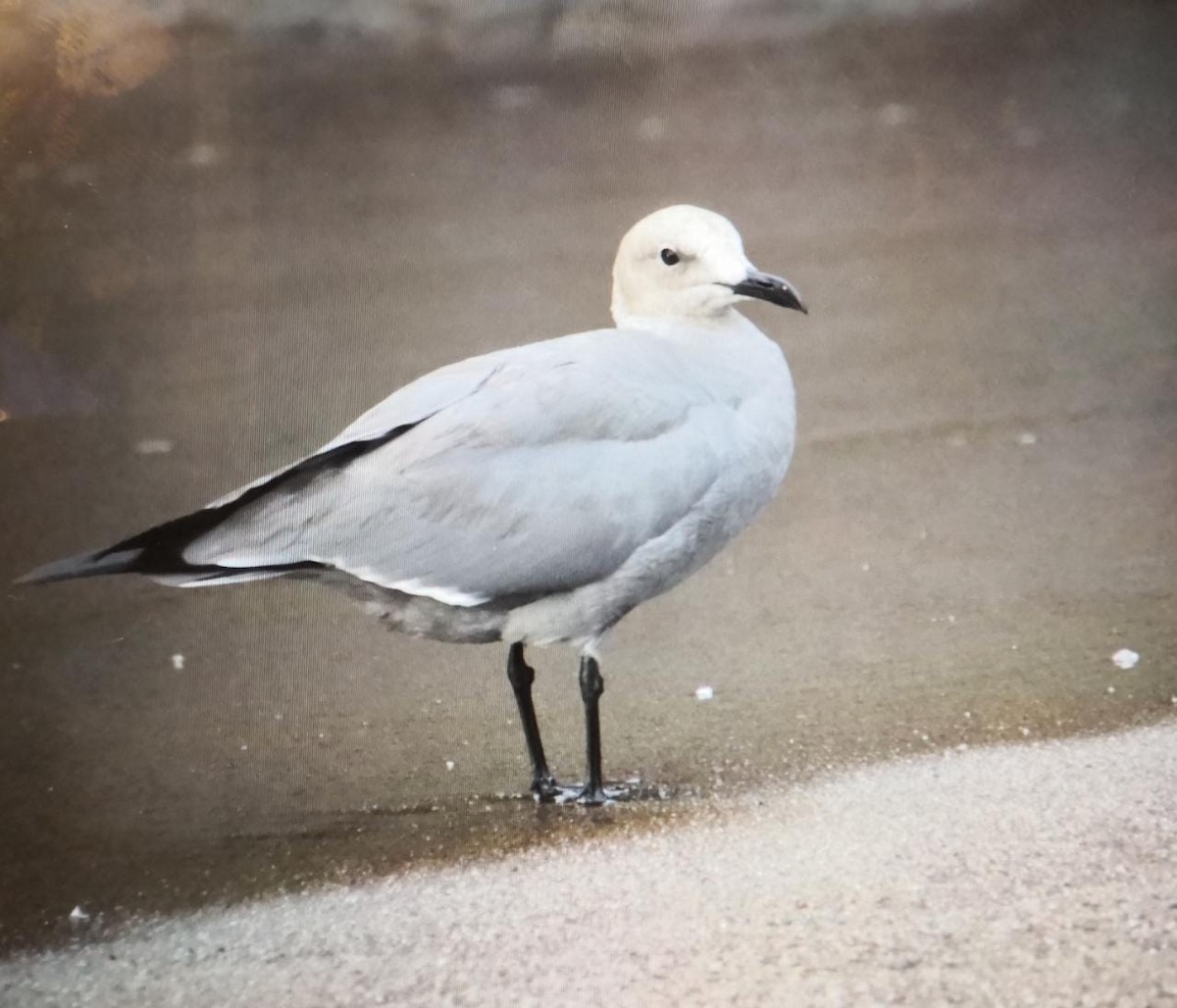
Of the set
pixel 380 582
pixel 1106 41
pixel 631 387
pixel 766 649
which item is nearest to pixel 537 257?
pixel 631 387

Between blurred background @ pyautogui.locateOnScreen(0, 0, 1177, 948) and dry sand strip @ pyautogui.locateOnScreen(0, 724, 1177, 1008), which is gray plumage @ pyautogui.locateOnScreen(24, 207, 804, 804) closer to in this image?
blurred background @ pyautogui.locateOnScreen(0, 0, 1177, 948)

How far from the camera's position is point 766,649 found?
186 cm

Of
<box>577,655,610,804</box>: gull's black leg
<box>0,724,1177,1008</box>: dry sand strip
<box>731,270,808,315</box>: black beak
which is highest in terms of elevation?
<box>731,270,808,315</box>: black beak

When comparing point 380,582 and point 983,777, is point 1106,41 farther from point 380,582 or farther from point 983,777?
point 380,582

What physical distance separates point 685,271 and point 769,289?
5.1 inches

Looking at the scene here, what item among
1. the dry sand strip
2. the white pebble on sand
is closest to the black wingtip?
the dry sand strip

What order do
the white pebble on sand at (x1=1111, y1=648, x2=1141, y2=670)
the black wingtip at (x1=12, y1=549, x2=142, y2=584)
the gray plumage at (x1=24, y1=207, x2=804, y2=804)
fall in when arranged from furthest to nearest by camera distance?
the white pebble on sand at (x1=1111, y1=648, x2=1141, y2=670), the black wingtip at (x1=12, y1=549, x2=142, y2=584), the gray plumage at (x1=24, y1=207, x2=804, y2=804)

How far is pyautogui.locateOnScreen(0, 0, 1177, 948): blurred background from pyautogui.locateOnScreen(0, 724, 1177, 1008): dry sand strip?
7 centimetres

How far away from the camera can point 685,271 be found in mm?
1753

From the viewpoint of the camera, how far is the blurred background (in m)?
1.77

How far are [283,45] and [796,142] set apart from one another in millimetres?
770

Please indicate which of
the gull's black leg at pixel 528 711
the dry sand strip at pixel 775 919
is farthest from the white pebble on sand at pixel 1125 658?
the gull's black leg at pixel 528 711

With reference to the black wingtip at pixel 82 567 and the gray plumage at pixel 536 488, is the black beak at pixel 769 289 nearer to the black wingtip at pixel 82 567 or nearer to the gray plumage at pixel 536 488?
the gray plumage at pixel 536 488

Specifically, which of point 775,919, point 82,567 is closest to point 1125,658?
point 775,919
